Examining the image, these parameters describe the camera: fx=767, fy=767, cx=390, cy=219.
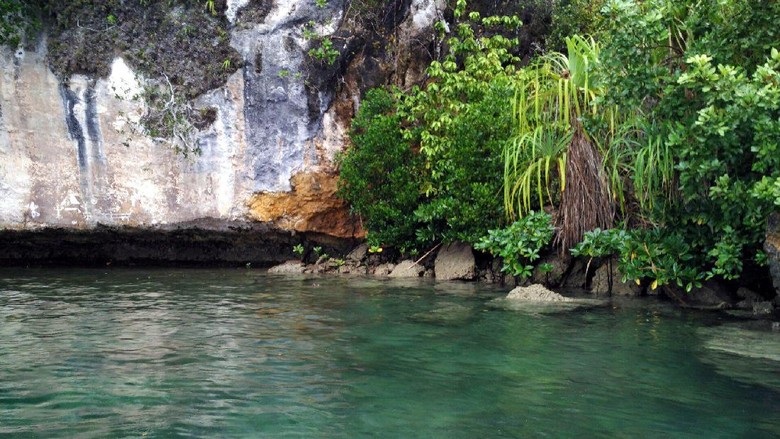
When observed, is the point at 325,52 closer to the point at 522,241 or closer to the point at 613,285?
the point at 522,241

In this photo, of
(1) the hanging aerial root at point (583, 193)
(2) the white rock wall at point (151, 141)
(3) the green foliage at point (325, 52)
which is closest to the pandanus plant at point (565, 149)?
(1) the hanging aerial root at point (583, 193)

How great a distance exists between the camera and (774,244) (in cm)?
696

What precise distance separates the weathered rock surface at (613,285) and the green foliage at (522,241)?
2.00 feet

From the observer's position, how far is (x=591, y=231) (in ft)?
30.4

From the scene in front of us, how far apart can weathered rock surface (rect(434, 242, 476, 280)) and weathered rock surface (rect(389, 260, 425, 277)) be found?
0.92ft

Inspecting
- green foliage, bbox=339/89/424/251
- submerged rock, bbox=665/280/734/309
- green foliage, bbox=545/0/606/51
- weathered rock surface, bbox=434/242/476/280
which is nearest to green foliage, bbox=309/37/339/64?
green foliage, bbox=339/89/424/251

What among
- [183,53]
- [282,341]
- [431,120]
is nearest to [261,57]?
[183,53]

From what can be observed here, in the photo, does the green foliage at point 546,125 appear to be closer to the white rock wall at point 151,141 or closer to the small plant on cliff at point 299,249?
the white rock wall at point 151,141

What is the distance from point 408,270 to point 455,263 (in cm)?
78

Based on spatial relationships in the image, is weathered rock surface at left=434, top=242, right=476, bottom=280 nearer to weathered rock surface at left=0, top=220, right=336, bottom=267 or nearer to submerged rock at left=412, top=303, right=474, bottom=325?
weathered rock surface at left=0, top=220, right=336, bottom=267

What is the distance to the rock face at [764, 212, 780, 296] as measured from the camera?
274 inches

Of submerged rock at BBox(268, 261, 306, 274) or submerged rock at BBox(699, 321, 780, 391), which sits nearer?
submerged rock at BBox(699, 321, 780, 391)

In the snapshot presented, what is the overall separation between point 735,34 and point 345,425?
5645 mm

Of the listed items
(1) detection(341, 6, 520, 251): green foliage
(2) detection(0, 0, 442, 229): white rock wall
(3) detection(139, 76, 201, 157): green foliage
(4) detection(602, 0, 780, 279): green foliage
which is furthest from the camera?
(3) detection(139, 76, 201, 157): green foliage
